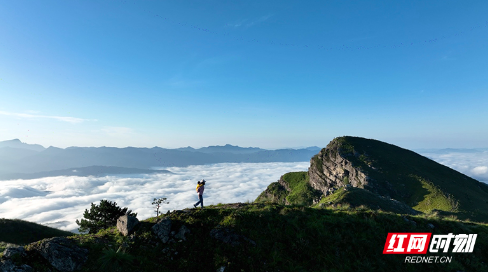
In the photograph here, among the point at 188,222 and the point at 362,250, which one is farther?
the point at 188,222

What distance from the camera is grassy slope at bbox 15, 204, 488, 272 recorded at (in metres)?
12.0

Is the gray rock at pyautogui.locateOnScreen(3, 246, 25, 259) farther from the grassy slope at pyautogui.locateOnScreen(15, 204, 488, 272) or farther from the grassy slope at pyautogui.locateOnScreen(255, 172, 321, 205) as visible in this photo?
the grassy slope at pyautogui.locateOnScreen(255, 172, 321, 205)

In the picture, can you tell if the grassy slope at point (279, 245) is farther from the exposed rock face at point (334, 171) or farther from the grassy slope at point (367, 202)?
the exposed rock face at point (334, 171)

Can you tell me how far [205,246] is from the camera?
13.3 m

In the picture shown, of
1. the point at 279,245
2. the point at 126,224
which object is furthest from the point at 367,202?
the point at 126,224

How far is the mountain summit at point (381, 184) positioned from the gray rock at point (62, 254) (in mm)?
51700

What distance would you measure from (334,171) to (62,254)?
13603 centimetres

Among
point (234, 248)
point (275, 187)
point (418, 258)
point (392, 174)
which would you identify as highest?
point (234, 248)

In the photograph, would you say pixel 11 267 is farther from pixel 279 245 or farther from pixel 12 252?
pixel 279 245

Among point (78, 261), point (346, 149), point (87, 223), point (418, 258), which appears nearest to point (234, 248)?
point (78, 261)

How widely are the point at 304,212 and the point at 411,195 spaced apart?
98.6 meters

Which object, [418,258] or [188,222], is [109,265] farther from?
[418,258]

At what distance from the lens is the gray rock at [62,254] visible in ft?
35.2

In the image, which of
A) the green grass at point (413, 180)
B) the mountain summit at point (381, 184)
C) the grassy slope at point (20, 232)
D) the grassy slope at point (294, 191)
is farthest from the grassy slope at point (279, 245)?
the grassy slope at point (294, 191)
